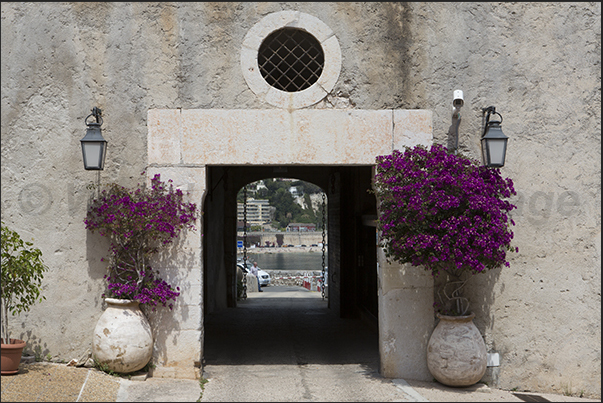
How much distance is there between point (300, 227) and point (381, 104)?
8134 cm

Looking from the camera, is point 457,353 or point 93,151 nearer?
point 93,151

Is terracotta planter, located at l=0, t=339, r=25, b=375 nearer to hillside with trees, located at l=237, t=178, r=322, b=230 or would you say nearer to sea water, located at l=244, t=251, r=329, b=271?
sea water, located at l=244, t=251, r=329, b=271

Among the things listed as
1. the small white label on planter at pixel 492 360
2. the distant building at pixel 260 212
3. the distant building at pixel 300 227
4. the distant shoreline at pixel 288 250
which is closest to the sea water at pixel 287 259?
the distant shoreline at pixel 288 250

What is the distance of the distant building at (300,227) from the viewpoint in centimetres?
8456

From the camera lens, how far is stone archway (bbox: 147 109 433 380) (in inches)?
205

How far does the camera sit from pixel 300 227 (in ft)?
284

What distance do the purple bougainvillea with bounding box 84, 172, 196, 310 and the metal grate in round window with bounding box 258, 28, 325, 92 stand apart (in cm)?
154

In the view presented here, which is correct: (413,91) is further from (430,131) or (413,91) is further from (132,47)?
(132,47)

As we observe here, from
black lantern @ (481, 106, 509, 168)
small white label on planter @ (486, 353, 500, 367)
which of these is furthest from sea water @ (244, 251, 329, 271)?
black lantern @ (481, 106, 509, 168)

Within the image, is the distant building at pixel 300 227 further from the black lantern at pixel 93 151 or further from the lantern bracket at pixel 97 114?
the black lantern at pixel 93 151

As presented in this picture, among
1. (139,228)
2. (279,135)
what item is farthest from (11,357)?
(279,135)

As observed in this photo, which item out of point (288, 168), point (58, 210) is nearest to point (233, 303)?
point (288, 168)

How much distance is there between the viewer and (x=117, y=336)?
484cm

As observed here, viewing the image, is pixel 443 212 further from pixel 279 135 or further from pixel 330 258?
pixel 330 258
